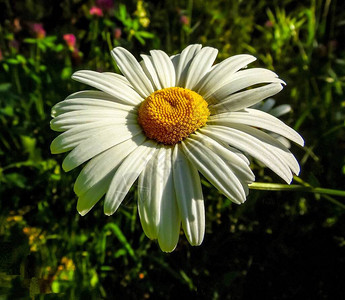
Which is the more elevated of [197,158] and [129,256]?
[197,158]

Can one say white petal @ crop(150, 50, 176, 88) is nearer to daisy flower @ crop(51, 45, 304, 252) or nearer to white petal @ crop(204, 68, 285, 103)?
daisy flower @ crop(51, 45, 304, 252)

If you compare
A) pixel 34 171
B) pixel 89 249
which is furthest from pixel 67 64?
pixel 89 249

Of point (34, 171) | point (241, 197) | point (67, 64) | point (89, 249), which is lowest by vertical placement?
point (89, 249)

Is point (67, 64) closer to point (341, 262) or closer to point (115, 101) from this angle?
point (115, 101)

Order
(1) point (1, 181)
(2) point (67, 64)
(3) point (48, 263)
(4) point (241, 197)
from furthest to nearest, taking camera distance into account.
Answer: (2) point (67, 64) → (1) point (1, 181) → (3) point (48, 263) → (4) point (241, 197)

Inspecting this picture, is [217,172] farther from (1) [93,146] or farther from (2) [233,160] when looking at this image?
(1) [93,146]

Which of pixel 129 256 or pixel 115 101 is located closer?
pixel 115 101

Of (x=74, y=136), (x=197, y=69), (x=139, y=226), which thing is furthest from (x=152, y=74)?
(x=139, y=226)
